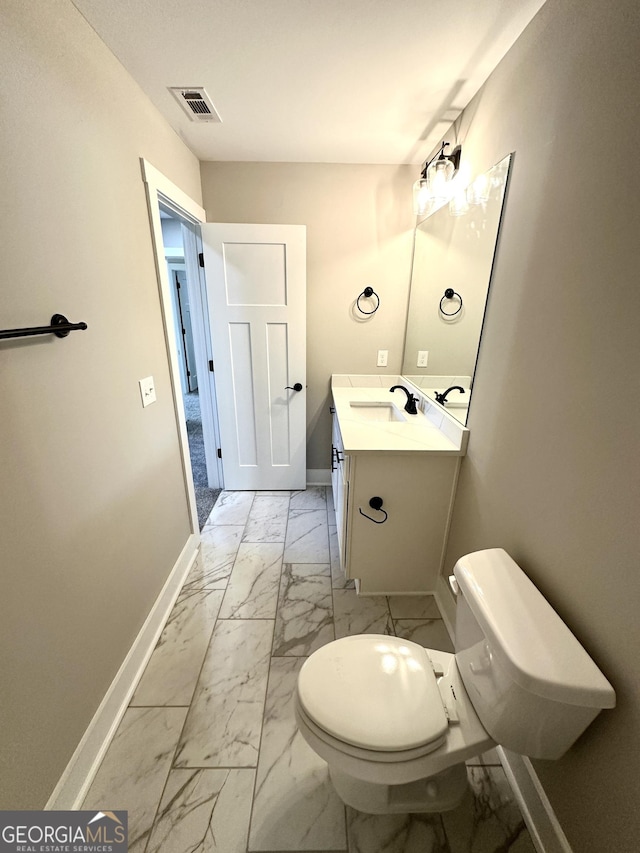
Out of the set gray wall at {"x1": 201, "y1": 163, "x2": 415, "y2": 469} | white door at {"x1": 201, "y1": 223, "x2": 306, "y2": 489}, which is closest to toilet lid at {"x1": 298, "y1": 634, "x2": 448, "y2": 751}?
white door at {"x1": 201, "y1": 223, "x2": 306, "y2": 489}

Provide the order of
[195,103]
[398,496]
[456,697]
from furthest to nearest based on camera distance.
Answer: [398,496], [195,103], [456,697]

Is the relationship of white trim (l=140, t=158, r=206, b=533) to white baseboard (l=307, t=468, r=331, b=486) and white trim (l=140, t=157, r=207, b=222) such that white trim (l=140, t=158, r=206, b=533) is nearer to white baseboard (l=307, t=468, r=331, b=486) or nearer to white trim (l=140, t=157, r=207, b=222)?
white trim (l=140, t=157, r=207, b=222)

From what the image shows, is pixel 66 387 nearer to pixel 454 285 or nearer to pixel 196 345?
pixel 196 345

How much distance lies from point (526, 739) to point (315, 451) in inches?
85.3

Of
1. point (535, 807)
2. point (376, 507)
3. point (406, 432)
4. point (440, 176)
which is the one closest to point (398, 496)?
point (376, 507)

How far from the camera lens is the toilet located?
74 centimetres

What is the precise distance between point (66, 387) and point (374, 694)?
1.27 metres

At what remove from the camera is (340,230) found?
2.26m

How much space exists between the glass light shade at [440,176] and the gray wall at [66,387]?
4.39 feet

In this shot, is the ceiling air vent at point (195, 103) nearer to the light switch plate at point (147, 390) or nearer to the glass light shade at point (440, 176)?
the glass light shade at point (440, 176)

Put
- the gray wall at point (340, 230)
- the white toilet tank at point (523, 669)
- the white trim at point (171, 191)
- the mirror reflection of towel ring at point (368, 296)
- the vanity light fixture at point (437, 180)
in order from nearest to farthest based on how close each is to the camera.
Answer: the white toilet tank at point (523, 669) < the white trim at point (171, 191) < the vanity light fixture at point (437, 180) < the gray wall at point (340, 230) < the mirror reflection of towel ring at point (368, 296)

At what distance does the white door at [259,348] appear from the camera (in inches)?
85.7

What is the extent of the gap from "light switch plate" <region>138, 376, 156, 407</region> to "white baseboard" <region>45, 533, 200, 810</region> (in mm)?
945

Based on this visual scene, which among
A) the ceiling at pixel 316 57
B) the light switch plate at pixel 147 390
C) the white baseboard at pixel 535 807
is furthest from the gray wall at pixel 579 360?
the light switch plate at pixel 147 390
